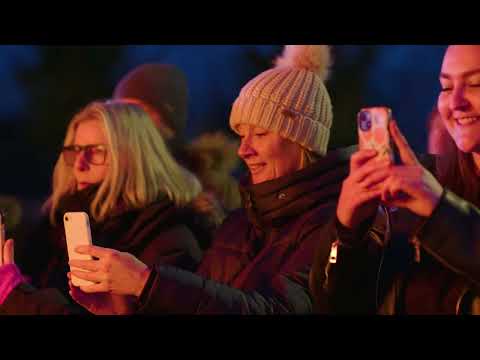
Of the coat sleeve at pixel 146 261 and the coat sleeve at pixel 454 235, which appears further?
the coat sleeve at pixel 146 261

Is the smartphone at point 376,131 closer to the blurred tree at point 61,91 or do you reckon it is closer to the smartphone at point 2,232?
the blurred tree at point 61,91

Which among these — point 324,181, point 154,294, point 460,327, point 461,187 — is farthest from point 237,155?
point 460,327

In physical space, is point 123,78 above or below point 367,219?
above

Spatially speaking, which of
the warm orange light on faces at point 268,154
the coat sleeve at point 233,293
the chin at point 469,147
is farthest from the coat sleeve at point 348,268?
the chin at point 469,147

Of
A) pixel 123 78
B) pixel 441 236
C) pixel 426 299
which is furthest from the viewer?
pixel 123 78

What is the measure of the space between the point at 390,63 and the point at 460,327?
101 centimetres

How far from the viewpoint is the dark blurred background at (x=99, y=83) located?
313 centimetres

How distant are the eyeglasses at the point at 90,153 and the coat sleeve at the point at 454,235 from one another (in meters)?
1.29

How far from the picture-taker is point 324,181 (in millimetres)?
2965

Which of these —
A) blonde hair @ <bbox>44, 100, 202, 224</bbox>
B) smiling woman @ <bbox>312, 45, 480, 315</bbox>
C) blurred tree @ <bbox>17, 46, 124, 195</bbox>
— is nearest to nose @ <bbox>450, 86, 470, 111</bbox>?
smiling woman @ <bbox>312, 45, 480, 315</bbox>

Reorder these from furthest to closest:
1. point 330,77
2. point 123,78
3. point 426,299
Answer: point 123,78 → point 330,77 → point 426,299

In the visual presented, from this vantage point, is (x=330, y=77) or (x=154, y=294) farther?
(x=330, y=77)

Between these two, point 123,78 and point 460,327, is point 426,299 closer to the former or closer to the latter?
point 460,327
